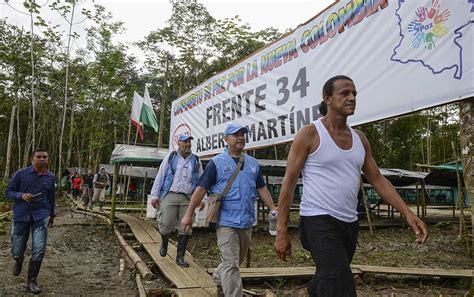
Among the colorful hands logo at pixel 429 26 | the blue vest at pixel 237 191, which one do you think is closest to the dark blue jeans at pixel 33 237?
the blue vest at pixel 237 191

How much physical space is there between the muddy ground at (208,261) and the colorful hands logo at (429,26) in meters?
2.95

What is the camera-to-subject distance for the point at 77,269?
6.02m

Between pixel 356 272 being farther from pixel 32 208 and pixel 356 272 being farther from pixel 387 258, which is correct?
pixel 32 208

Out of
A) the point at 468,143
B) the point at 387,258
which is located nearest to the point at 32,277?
the point at 468,143

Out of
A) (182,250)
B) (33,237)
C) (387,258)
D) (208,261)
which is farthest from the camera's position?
(387,258)

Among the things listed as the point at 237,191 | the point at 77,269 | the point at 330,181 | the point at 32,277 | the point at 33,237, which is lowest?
the point at 77,269

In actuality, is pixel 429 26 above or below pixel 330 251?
above

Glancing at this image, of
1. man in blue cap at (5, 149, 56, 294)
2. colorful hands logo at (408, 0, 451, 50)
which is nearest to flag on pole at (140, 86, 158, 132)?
man in blue cap at (5, 149, 56, 294)

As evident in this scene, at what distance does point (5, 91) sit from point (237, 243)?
24.8 m

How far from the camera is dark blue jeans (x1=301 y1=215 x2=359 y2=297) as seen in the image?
7.36ft

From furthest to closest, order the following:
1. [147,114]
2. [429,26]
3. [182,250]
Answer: [147,114] → [182,250] → [429,26]

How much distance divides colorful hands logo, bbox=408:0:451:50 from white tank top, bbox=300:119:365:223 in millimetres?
1981

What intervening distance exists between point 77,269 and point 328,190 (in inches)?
198

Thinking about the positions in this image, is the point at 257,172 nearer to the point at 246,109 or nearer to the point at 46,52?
the point at 246,109
